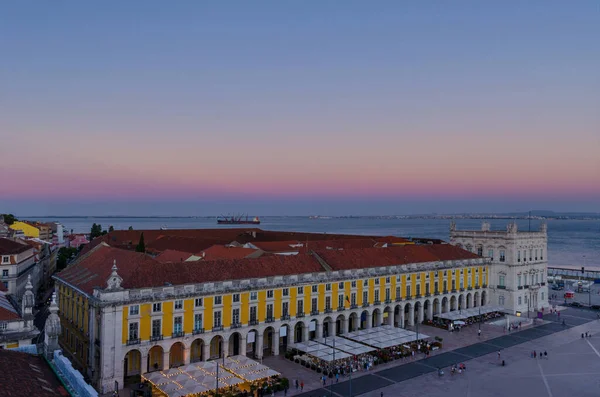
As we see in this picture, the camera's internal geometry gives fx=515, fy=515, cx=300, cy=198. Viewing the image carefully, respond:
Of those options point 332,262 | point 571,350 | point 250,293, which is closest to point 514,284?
point 571,350

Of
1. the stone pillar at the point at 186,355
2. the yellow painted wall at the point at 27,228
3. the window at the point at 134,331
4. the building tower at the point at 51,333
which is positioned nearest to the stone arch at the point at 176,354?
the stone pillar at the point at 186,355

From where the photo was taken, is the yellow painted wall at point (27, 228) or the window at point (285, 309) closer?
the window at point (285, 309)

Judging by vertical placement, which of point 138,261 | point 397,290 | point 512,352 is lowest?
point 512,352

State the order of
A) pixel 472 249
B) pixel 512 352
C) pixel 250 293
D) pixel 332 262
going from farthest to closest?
pixel 472 249 < pixel 332 262 < pixel 512 352 < pixel 250 293

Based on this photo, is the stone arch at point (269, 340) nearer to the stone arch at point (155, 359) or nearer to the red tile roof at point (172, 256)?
the stone arch at point (155, 359)

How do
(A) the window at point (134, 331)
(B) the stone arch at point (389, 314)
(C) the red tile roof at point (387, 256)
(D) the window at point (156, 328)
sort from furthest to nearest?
(B) the stone arch at point (389, 314)
(C) the red tile roof at point (387, 256)
(D) the window at point (156, 328)
(A) the window at point (134, 331)

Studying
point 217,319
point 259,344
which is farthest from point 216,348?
point 217,319

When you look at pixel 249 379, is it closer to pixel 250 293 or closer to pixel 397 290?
pixel 250 293
